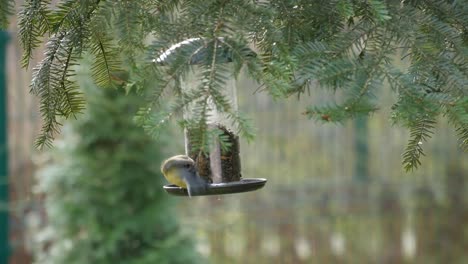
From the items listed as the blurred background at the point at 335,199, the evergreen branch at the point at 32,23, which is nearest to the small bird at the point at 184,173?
the evergreen branch at the point at 32,23

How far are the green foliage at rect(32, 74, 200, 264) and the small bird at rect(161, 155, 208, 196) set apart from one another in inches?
112

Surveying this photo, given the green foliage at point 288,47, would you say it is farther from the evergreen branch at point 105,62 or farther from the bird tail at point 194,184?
the bird tail at point 194,184

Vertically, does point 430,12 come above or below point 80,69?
below

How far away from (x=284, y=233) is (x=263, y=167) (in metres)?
0.60

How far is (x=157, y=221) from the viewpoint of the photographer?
5082 millimetres

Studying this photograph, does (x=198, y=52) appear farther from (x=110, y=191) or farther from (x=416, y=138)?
(x=110, y=191)

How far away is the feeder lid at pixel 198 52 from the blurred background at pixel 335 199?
16.9 feet

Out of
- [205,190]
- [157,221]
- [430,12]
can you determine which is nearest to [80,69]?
[157,221]

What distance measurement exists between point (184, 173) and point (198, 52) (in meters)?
0.68

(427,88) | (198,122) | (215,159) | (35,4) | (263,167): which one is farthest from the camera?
(263,167)

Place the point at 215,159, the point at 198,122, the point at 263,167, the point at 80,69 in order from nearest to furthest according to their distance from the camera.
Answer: the point at 198,122
the point at 215,159
the point at 80,69
the point at 263,167

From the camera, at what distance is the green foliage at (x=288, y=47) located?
5.09 ft

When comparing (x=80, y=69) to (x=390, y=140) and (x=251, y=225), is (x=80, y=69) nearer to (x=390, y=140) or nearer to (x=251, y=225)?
(x=251, y=225)

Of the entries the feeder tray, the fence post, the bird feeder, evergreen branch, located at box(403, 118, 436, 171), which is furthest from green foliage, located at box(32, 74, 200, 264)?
evergreen branch, located at box(403, 118, 436, 171)
